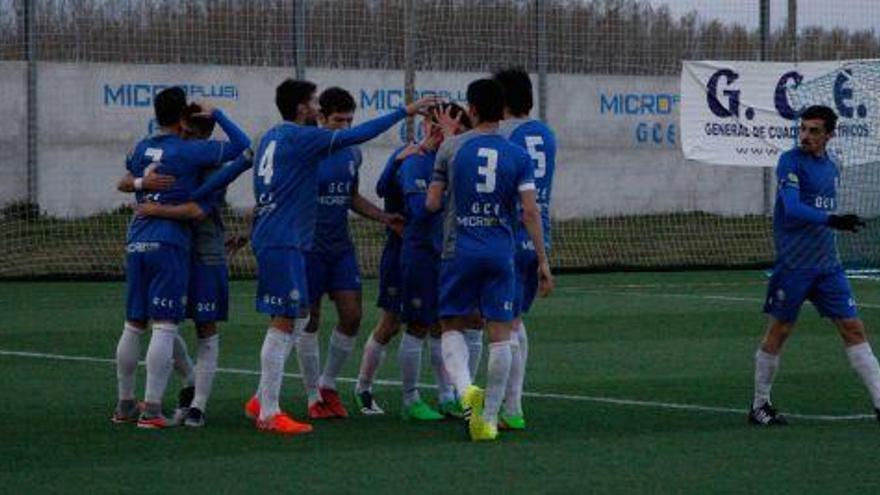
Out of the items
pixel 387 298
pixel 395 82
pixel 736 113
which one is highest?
pixel 395 82

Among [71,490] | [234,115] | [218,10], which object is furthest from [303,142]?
[234,115]

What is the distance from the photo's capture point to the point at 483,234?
1128 cm

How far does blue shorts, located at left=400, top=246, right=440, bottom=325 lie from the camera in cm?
1248

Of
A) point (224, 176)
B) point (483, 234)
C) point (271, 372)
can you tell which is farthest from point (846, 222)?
point (224, 176)

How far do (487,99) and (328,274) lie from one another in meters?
1.89

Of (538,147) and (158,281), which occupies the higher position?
(538,147)

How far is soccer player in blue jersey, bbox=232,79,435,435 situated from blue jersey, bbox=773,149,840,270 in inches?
89.9

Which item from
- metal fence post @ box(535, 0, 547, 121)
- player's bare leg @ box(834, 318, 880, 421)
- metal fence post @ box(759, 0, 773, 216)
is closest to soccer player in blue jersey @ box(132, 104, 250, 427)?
player's bare leg @ box(834, 318, 880, 421)

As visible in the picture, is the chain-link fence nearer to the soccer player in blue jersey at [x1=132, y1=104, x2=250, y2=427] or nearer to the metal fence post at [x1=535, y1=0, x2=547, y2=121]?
the metal fence post at [x1=535, y1=0, x2=547, y2=121]

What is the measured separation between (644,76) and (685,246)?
9.14 feet

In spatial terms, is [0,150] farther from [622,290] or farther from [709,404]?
[709,404]

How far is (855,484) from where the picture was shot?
9383 millimetres

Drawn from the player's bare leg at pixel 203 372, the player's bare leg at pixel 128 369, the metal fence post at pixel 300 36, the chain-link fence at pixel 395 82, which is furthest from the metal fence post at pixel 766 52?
the player's bare leg at pixel 128 369

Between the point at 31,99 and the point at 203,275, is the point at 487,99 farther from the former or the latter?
the point at 31,99
